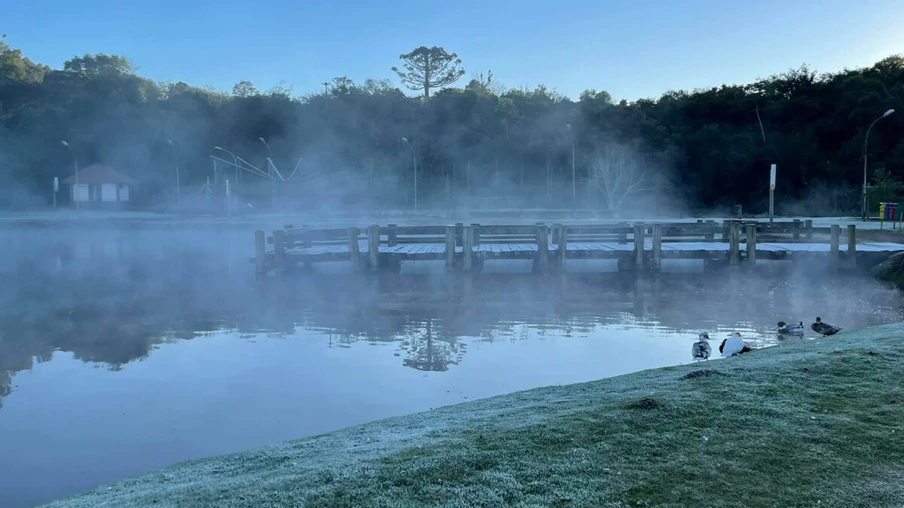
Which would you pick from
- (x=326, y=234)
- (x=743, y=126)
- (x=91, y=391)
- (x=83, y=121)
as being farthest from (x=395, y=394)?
(x=83, y=121)

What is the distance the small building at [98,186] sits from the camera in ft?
191

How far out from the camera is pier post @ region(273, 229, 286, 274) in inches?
741

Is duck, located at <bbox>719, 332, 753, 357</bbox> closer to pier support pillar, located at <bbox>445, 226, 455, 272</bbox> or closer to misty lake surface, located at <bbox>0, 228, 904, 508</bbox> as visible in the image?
misty lake surface, located at <bbox>0, 228, 904, 508</bbox>

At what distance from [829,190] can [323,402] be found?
43.4m

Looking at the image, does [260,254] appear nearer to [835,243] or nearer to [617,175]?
[835,243]

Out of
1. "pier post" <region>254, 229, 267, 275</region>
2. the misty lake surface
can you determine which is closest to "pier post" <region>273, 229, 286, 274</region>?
"pier post" <region>254, 229, 267, 275</region>

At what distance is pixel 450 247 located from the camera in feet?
61.6

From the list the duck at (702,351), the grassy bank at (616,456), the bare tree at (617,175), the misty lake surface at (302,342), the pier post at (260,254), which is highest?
the bare tree at (617,175)

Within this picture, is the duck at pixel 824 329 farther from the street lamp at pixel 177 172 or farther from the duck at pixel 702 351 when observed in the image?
the street lamp at pixel 177 172

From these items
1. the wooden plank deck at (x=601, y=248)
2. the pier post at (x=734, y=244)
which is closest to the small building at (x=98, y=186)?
the wooden plank deck at (x=601, y=248)

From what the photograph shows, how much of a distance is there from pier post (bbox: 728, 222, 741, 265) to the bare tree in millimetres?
23899

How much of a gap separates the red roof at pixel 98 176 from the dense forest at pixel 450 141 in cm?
184

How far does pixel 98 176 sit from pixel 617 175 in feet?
133

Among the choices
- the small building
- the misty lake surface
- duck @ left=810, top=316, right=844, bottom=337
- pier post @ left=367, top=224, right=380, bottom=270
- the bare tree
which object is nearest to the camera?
the misty lake surface
